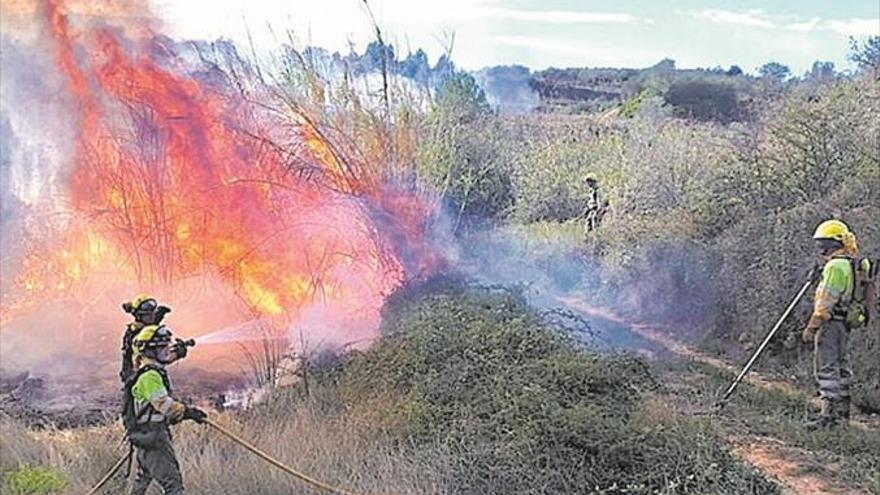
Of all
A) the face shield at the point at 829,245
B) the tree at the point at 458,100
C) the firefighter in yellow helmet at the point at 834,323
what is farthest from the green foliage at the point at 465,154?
the firefighter in yellow helmet at the point at 834,323

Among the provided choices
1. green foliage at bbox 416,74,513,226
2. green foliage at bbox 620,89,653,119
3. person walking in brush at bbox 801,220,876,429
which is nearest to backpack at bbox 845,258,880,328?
person walking in brush at bbox 801,220,876,429

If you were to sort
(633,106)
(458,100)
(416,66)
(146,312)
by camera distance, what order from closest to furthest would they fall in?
(146,312) → (416,66) → (458,100) → (633,106)

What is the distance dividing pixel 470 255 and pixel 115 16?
22.9 ft

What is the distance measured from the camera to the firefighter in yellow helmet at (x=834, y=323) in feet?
31.0

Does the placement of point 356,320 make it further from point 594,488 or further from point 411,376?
point 594,488

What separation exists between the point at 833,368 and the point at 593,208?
31.3 ft

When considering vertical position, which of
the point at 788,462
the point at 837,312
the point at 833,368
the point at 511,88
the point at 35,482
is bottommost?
the point at 788,462

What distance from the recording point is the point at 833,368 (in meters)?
9.62

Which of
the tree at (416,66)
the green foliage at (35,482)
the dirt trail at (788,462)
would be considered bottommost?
the dirt trail at (788,462)

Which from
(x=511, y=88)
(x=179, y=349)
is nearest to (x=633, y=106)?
(x=511, y=88)

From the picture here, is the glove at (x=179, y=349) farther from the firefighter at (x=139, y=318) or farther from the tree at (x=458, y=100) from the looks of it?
the tree at (x=458, y=100)

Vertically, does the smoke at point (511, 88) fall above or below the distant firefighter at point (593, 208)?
above

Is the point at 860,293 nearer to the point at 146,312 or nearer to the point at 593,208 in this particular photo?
the point at 146,312

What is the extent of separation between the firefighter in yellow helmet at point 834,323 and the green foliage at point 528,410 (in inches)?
71.1
